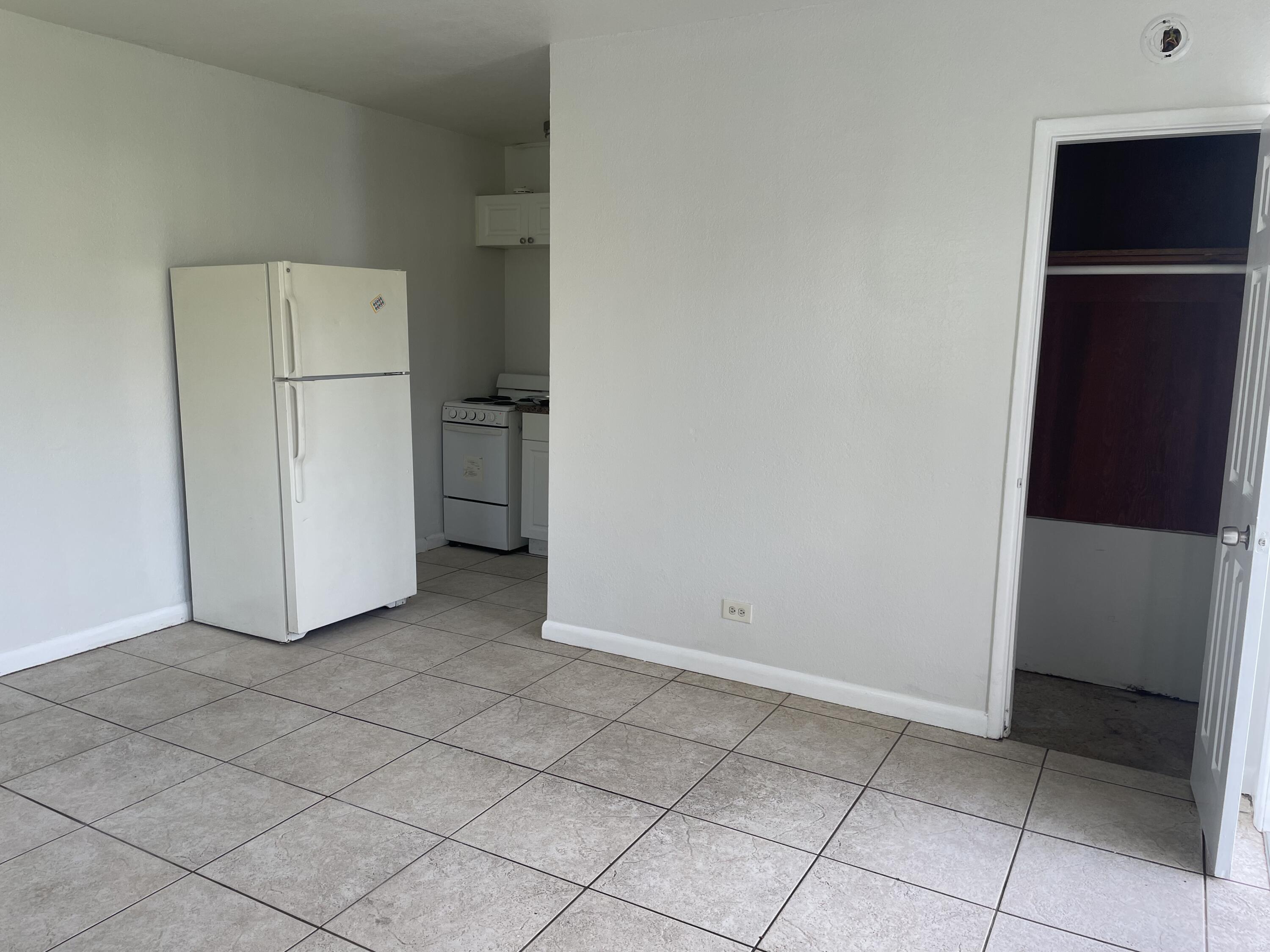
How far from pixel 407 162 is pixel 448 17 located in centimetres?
186

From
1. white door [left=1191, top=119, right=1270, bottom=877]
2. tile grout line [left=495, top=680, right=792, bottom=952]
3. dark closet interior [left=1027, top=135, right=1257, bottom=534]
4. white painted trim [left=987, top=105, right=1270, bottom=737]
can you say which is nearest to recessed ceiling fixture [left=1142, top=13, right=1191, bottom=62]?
white painted trim [left=987, top=105, right=1270, bottom=737]

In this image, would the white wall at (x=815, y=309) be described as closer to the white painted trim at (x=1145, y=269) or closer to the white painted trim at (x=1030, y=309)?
the white painted trim at (x=1030, y=309)

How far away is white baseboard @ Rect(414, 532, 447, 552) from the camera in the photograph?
5.56m

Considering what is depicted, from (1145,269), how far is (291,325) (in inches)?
137

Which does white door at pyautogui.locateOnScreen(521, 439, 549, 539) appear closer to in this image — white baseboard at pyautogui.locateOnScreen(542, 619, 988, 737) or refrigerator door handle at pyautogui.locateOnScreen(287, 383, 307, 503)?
white baseboard at pyautogui.locateOnScreen(542, 619, 988, 737)

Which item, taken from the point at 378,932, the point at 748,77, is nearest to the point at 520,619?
the point at 378,932

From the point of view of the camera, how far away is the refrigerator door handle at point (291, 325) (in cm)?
365

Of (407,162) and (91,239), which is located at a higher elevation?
(407,162)

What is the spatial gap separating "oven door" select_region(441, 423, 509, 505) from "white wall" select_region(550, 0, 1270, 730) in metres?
1.48

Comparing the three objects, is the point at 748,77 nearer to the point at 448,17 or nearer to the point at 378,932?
the point at 448,17

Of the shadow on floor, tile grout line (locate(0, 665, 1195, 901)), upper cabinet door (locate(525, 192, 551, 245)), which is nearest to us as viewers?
tile grout line (locate(0, 665, 1195, 901))

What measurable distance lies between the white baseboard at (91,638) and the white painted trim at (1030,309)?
11.6 ft

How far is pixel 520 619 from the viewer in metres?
4.38

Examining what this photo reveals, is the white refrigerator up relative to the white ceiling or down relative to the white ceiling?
down
